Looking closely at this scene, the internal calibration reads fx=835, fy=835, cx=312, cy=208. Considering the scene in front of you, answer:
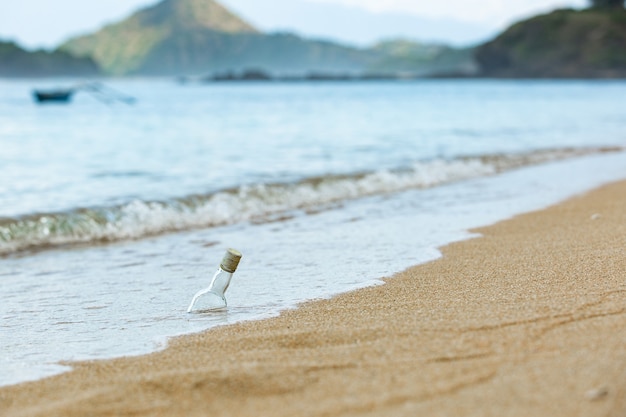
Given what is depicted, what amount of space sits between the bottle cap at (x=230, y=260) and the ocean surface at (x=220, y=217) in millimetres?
309

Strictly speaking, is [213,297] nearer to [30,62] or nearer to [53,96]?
[53,96]

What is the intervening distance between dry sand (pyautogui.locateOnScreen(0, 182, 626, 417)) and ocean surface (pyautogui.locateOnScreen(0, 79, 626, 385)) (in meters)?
0.43

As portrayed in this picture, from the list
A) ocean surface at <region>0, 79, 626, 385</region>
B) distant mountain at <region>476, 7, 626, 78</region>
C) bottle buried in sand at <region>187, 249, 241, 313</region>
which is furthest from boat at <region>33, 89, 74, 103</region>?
distant mountain at <region>476, 7, 626, 78</region>

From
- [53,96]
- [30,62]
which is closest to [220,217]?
[53,96]

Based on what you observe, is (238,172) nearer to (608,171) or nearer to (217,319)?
(608,171)

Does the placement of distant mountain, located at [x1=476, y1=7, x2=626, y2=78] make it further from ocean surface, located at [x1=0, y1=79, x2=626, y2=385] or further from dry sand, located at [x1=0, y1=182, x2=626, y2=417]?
dry sand, located at [x1=0, y1=182, x2=626, y2=417]

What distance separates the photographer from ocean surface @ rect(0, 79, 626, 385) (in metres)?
5.21

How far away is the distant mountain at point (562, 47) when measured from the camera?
577 feet

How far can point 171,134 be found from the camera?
27641mm

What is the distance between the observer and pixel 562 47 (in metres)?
182

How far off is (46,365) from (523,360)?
227 centimetres

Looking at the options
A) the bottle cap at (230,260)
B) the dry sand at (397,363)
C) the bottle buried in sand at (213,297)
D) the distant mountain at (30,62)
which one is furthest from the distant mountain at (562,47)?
the bottle cap at (230,260)

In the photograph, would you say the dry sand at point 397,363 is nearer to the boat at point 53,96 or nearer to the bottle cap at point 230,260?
the bottle cap at point 230,260

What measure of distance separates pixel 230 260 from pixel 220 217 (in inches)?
232
